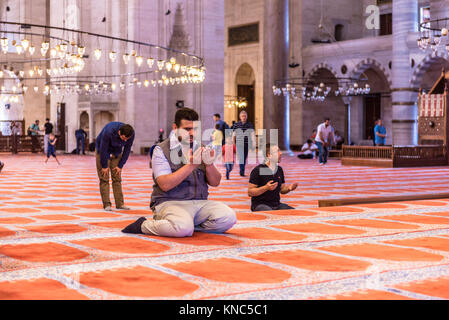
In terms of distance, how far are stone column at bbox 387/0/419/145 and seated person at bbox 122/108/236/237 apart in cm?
1563

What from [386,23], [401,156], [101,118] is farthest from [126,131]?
[386,23]

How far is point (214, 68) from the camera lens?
2062 cm

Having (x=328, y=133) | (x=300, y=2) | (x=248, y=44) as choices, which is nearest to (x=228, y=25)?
(x=248, y=44)

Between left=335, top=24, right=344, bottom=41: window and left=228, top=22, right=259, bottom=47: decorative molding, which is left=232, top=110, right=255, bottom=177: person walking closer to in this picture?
left=335, top=24, right=344, bottom=41: window

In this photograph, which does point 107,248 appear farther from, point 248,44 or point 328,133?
point 248,44

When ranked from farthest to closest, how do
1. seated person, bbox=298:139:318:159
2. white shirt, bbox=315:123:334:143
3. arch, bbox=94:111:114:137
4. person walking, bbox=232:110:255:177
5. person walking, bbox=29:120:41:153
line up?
1. person walking, bbox=29:120:41:153
2. arch, bbox=94:111:114:137
3. seated person, bbox=298:139:318:159
4. white shirt, bbox=315:123:334:143
5. person walking, bbox=232:110:255:177

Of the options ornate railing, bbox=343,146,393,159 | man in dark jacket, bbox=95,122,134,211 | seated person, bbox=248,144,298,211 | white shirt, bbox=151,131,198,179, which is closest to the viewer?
white shirt, bbox=151,131,198,179

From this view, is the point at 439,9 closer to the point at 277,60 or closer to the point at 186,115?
the point at 277,60

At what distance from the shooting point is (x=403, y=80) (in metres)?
19.3

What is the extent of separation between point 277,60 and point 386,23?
21.7 feet

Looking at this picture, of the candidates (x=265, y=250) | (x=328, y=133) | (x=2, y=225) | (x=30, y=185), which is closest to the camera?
(x=265, y=250)

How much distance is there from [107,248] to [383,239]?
5.43 ft

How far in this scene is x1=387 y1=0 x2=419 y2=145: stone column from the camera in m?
18.9

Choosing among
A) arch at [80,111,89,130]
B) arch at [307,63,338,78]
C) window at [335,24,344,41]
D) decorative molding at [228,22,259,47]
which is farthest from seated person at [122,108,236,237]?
decorative molding at [228,22,259,47]
